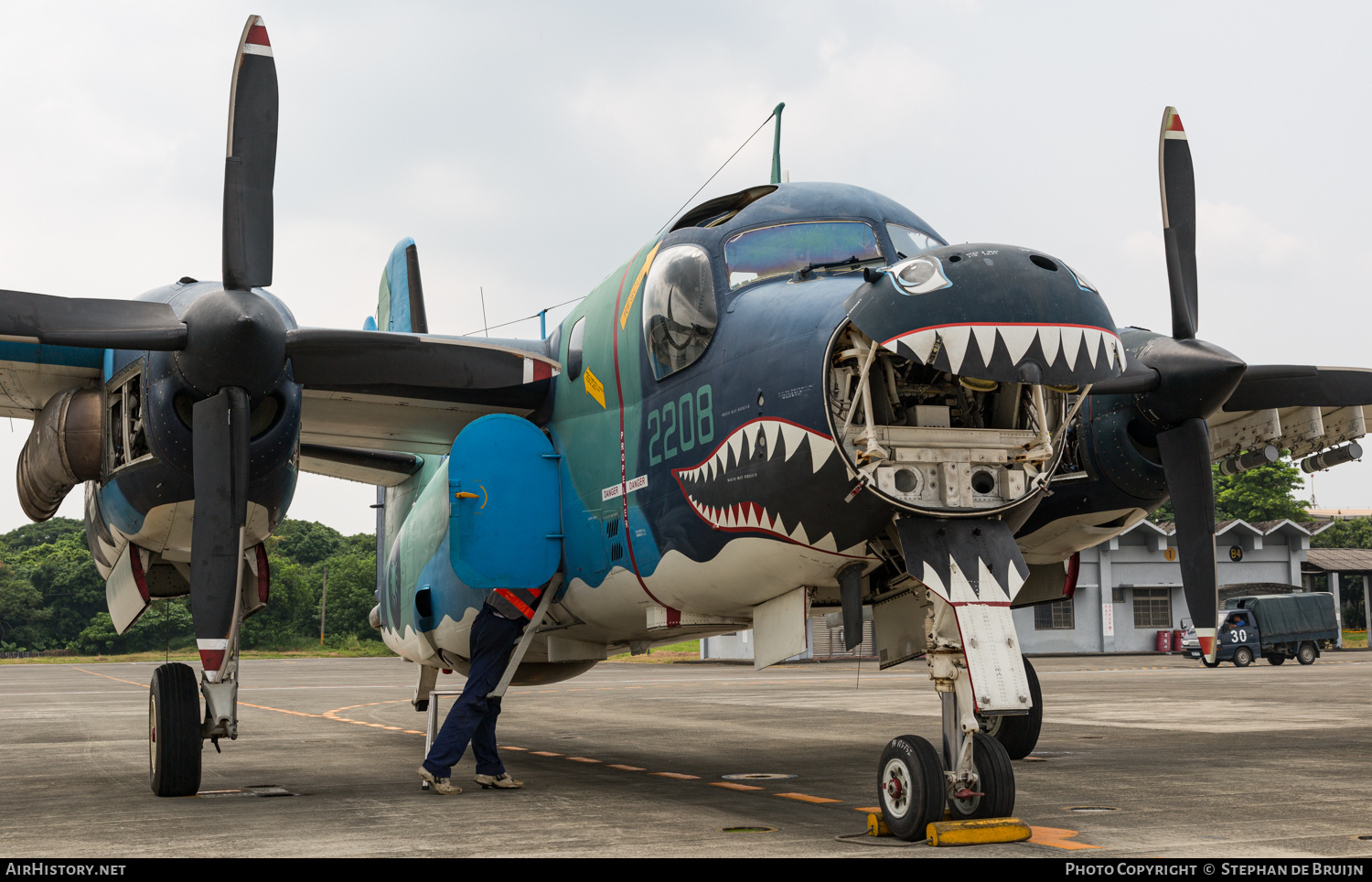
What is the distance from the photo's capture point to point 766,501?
713 centimetres

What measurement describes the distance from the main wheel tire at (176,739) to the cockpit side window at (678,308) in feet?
15.9

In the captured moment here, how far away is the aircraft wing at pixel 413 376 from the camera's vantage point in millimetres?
9766

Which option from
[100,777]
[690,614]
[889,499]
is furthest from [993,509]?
A: [100,777]

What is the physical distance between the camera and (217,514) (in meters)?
9.31

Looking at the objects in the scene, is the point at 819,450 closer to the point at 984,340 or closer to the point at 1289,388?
the point at 984,340

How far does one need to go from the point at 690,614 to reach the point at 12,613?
75539 mm

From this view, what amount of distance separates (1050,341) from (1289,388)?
18.8ft

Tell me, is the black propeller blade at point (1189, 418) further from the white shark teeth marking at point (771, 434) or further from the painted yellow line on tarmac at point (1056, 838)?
the white shark teeth marking at point (771, 434)

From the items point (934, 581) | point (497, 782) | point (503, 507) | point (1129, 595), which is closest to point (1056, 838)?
point (934, 581)

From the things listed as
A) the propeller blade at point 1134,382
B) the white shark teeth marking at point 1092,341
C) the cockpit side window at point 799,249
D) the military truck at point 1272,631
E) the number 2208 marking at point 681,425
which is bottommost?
the military truck at point 1272,631

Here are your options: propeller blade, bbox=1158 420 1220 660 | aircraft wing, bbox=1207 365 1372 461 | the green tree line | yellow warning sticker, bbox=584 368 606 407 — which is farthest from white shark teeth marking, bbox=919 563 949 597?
the green tree line

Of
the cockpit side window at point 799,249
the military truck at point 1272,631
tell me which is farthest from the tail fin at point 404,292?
the military truck at point 1272,631

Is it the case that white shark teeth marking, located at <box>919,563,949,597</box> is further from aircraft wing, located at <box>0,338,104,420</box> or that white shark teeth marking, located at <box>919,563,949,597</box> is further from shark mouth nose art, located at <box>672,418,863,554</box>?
aircraft wing, located at <box>0,338,104,420</box>

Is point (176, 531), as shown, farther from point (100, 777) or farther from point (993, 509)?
point (993, 509)
